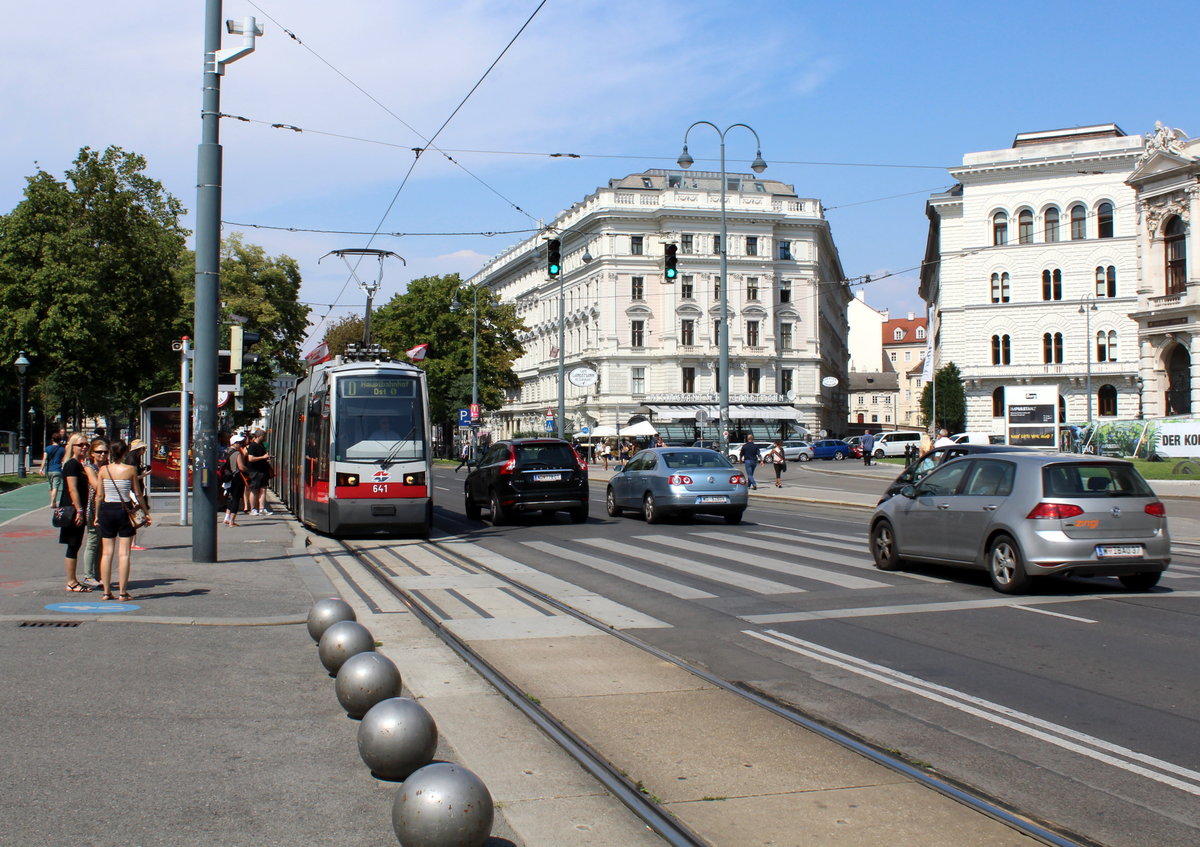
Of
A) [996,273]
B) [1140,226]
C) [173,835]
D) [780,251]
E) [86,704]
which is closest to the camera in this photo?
[173,835]

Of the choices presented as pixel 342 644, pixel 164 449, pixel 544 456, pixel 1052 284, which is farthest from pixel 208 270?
pixel 1052 284

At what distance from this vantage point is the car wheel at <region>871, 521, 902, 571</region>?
13570 millimetres

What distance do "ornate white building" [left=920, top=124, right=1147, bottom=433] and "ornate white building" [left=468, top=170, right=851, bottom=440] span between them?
34.9ft

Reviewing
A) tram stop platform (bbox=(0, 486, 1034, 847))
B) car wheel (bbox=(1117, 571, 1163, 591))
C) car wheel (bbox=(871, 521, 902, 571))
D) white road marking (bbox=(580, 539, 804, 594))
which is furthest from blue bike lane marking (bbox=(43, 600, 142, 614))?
car wheel (bbox=(1117, 571, 1163, 591))

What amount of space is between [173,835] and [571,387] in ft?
278

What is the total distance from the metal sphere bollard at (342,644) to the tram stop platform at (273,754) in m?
0.19

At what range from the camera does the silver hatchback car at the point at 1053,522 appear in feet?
37.2

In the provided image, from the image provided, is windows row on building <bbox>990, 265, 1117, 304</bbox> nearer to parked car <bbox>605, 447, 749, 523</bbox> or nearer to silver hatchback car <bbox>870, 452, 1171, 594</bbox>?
parked car <bbox>605, 447, 749, 523</bbox>

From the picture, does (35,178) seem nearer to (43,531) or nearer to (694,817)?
(43,531)

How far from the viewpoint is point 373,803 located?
5.08 meters

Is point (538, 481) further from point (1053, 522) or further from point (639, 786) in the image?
point (639, 786)

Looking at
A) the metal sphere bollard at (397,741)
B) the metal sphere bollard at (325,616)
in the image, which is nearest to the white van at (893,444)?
the metal sphere bollard at (325,616)

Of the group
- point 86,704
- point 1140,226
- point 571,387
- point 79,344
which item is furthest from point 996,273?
point 86,704

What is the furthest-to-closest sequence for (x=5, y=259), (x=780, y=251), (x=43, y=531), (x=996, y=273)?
1. (x=780, y=251)
2. (x=996, y=273)
3. (x=5, y=259)
4. (x=43, y=531)
